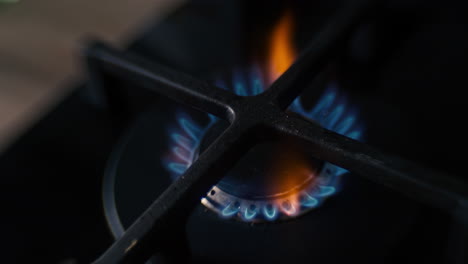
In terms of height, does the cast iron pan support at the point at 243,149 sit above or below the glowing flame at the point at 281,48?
above

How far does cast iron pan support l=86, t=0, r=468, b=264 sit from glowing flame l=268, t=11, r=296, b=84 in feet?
0.27

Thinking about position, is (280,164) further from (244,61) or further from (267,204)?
(244,61)

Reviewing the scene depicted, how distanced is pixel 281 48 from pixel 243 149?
0.26 meters

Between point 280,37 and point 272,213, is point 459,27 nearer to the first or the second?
point 280,37

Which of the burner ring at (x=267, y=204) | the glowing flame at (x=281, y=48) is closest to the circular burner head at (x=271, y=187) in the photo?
the burner ring at (x=267, y=204)

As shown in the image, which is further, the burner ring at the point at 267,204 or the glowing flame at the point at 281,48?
the glowing flame at the point at 281,48

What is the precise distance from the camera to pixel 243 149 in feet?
1.30

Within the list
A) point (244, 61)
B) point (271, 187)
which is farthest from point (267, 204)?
point (244, 61)

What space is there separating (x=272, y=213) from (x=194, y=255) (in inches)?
3.1

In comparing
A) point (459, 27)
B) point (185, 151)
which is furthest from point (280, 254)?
point (459, 27)

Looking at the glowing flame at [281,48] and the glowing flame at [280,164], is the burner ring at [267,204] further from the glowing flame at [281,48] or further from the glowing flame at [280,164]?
the glowing flame at [281,48]

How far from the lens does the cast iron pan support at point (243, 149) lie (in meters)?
0.34

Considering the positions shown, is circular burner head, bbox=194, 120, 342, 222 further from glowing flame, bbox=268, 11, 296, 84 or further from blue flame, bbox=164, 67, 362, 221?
glowing flame, bbox=268, 11, 296, 84

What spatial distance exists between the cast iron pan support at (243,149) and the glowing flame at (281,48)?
3.2 inches
